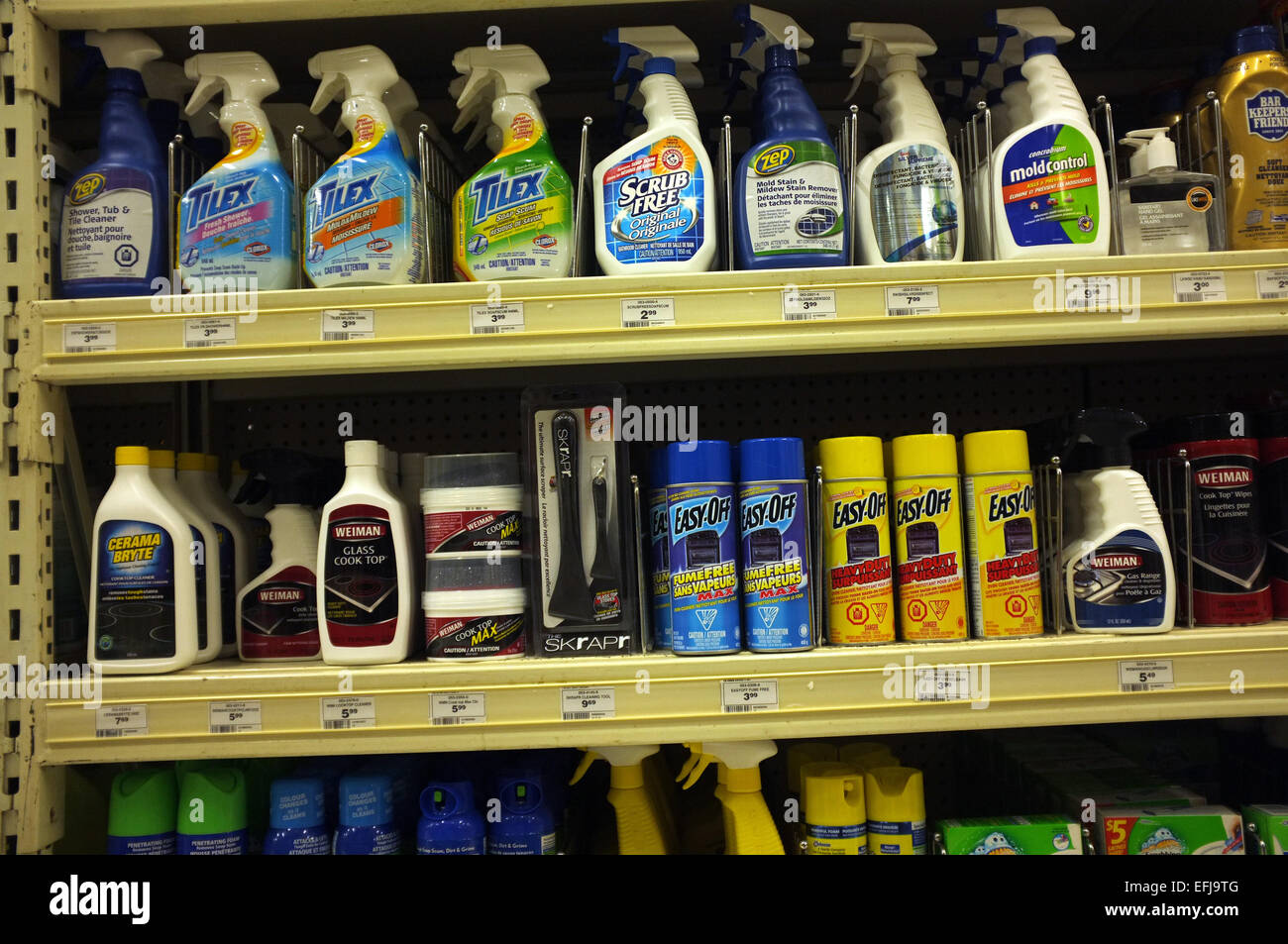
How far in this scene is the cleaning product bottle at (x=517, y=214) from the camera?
122cm

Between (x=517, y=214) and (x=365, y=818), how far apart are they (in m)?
0.92

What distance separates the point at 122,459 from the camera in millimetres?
1193

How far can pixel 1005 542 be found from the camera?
1.18 metres

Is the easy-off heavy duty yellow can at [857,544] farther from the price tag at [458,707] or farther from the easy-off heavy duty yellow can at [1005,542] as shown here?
A: the price tag at [458,707]

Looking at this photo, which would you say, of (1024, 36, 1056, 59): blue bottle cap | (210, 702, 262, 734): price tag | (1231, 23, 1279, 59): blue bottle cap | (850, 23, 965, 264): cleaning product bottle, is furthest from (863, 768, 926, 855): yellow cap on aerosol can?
(1231, 23, 1279, 59): blue bottle cap

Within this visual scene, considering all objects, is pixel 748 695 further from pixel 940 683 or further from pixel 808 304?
pixel 808 304

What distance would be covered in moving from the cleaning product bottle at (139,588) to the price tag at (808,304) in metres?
0.94

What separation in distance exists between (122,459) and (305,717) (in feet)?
1.54

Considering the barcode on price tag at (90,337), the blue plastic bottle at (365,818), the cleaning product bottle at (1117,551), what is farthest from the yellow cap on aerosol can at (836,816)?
the barcode on price tag at (90,337)

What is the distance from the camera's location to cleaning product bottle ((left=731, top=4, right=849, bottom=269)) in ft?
3.92

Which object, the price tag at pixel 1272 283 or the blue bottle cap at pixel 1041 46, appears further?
the blue bottle cap at pixel 1041 46

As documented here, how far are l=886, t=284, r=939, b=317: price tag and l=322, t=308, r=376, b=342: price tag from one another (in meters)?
0.74

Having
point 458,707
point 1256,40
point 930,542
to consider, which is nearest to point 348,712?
point 458,707
